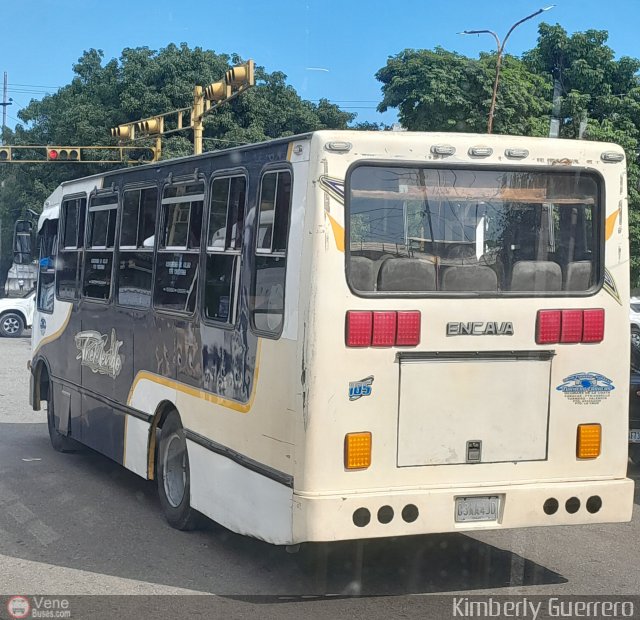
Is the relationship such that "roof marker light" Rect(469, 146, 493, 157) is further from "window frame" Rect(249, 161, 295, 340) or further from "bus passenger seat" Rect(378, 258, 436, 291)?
"window frame" Rect(249, 161, 295, 340)

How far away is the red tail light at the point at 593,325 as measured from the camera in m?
6.30

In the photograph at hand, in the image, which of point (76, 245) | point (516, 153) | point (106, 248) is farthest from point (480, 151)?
point (76, 245)

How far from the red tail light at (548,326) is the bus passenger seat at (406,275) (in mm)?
708

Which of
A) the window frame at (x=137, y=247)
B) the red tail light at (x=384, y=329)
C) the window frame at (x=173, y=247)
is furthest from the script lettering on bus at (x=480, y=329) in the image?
the window frame at (x=137, y=247)

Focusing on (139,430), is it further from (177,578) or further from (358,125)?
(358,125)

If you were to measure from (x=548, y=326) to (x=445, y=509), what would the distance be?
4.24 ft

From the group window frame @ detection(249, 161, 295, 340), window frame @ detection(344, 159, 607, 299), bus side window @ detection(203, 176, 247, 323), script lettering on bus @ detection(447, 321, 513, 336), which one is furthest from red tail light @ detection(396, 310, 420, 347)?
bus side window @ detection(203, 176, 247, 323)

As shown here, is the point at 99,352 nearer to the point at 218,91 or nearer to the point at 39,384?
the point at 39,384

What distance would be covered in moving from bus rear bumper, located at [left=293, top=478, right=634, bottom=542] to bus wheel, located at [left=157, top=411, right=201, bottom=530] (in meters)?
2.02

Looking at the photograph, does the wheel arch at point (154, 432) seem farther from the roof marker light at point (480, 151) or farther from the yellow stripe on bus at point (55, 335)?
the roof marker light at point (480, 151)

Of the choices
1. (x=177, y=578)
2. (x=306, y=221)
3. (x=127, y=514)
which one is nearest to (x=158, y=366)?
(x=127, y=514)

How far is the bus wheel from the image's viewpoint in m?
7.59

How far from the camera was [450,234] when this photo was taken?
20.4 feet

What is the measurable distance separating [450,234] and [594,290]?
100 centimetres
